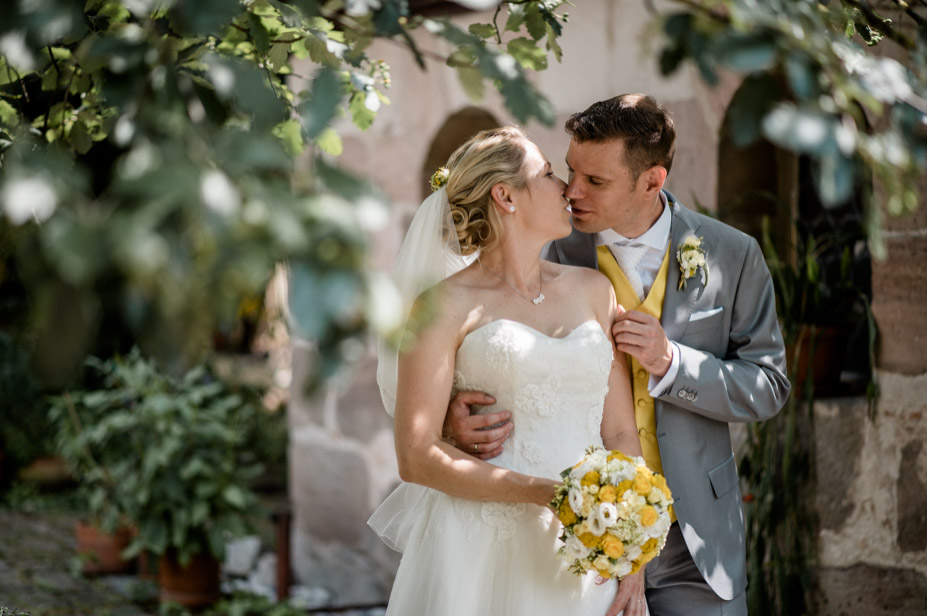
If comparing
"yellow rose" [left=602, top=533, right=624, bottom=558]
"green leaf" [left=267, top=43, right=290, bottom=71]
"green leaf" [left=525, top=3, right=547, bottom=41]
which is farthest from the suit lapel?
"green leaf" [left=267, top=43, right=290, bottom=71]

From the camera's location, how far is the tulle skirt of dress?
2.29 metres

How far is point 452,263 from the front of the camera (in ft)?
8.60

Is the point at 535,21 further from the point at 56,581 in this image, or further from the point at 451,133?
the point at 56,581

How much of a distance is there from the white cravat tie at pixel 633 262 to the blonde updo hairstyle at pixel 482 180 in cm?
41

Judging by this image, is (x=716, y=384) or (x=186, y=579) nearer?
(x=716, y=384)

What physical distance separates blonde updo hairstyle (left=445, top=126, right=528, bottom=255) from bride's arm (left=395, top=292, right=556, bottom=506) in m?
0.40

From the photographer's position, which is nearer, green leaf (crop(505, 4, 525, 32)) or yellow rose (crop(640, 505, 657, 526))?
green leaf (crop(505, 4, 525, 32))

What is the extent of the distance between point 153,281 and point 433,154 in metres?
3.66

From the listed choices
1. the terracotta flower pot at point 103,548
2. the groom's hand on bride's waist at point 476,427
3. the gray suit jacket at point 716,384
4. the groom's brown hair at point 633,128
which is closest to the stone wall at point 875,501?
the gray suit jacket at point 716,384

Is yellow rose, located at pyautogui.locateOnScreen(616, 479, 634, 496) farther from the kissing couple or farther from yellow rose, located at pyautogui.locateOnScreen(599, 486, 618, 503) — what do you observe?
the kissing couple

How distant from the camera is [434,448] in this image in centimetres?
219

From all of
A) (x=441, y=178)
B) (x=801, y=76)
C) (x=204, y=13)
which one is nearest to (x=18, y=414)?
(x=441, y=178)

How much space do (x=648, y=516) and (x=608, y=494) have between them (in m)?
0.10

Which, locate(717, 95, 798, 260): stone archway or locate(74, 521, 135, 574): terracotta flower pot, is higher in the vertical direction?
locate(717, 95, 798, 260): stone archway
